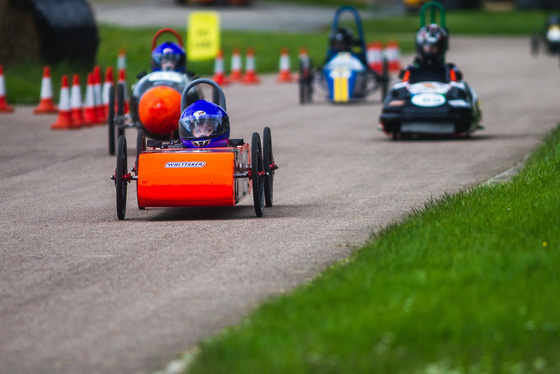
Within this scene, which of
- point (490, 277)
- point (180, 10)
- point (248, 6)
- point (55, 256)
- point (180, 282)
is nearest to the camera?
point (490, 277)

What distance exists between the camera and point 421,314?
5.50 metres

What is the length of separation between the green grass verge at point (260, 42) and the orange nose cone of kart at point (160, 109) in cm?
Result: 891

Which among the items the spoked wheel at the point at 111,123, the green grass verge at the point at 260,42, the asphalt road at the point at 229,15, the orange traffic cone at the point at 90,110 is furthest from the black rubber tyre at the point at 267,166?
the asphalt road at the point at 229,15

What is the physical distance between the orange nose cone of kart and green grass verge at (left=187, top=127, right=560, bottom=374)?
22.1 ft

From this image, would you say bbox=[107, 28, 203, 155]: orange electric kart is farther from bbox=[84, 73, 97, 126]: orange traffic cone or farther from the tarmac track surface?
bbox=[84, 73, 97, 126]: orange traffic cone

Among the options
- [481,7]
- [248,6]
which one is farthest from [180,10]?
[481,7]

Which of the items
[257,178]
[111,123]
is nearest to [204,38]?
[111,123]

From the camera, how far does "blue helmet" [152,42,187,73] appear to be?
50.5 feet

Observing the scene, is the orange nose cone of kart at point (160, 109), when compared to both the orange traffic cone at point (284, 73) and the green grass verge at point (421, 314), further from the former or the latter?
the orange traffic cone at point (284, 73)

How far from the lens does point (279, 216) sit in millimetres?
9703

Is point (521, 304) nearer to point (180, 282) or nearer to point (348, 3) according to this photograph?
point (180, 282)

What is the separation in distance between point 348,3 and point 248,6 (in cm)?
979

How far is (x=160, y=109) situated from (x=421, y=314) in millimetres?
8991

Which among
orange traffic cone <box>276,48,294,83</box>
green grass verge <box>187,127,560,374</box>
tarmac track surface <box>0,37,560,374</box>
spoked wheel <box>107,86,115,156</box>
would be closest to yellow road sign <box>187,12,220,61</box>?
orange traffic cone <box>276,48,294,83</box>
